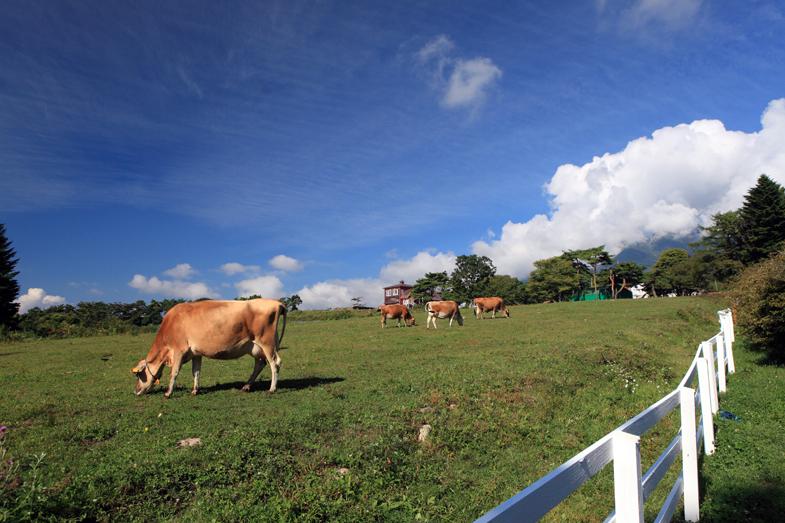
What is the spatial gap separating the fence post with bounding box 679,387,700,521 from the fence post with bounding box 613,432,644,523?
3147 mm

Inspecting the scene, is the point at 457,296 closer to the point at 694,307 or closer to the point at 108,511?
the point at 694,307

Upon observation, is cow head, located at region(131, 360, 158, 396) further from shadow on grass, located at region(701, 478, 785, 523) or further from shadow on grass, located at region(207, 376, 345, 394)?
shadow on grass, located at region(701, 478, 785, 523)

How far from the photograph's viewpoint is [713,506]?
5805 millimetres

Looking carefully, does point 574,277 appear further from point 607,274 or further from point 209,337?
point 209,337

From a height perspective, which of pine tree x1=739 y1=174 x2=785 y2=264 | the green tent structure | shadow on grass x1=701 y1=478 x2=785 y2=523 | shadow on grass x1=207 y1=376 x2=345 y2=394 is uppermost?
pine tree x1=739 y1=174 x2=785 y2=264

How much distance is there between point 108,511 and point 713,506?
7.15 m

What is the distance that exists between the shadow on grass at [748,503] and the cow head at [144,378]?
11.4 m

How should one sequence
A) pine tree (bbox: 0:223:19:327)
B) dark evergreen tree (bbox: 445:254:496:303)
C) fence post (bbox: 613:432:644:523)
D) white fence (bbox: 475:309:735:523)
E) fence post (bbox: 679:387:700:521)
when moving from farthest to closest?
dark evergreen tree (bbox: 445:254:496:303)
pine tree (bbox: 0:223:19:327)
fence post (bbox: 679:387:700:521)
fence post (bbox: 613:432:644:523)
white fence (bbox: 475:309:735:523)

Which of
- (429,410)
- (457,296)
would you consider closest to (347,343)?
(429,410)

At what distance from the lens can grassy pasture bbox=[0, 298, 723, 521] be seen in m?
5.72

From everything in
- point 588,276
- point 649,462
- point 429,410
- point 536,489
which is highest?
point 588,276

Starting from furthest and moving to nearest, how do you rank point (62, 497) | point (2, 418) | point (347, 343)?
point (347, 343) < point (2, 418) < point (62, 497)

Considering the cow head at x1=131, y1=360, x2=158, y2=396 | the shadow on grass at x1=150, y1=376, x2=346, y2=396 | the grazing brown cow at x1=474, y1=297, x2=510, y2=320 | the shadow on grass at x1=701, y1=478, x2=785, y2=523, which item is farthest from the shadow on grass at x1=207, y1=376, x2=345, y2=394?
the grazing brown cow at x1=474, y1=297, x2=510, y2=320

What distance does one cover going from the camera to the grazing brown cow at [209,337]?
37.8 ft
